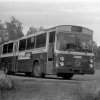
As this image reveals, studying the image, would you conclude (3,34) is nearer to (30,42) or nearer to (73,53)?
(30,42)

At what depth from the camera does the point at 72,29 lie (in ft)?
58.9

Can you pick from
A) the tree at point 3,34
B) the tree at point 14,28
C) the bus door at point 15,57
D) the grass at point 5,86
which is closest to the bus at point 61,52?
the bus door at point 15,57

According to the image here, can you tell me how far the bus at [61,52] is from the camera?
17.2m

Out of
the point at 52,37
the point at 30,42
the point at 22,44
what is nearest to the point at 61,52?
the point at 52,37

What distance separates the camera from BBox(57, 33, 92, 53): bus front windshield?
17250 mm

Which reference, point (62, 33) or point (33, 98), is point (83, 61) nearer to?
point (62, 33)

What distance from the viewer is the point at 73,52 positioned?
1745 centimetres

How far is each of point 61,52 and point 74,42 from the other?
107cm

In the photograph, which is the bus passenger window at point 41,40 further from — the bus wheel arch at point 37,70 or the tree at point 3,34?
the tree at point 3,34

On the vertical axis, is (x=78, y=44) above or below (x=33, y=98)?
above

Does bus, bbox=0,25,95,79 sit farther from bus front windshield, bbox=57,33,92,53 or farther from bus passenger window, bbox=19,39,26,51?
bus passenger window, bbox=19,39,26,51

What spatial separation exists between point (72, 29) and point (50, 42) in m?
1.48

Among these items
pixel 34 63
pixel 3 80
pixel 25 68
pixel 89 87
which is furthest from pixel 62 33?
pixel 89 87

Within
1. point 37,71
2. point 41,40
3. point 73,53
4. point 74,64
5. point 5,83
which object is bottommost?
point 5,83
